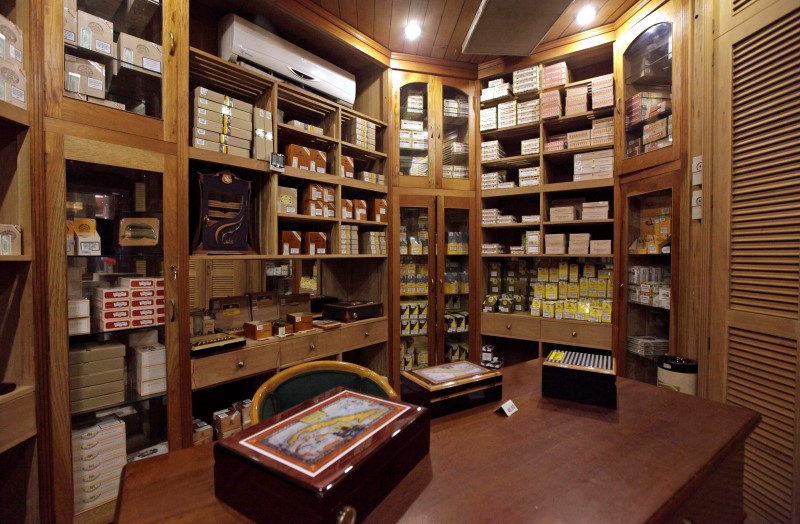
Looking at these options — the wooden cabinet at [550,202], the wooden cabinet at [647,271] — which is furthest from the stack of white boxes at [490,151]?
the wooden cabinet at [647,271]

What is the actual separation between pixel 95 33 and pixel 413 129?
7.19 ft

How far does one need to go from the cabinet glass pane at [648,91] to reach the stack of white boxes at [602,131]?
0.15 metres

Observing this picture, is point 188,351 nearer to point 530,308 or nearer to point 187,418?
point 187,418

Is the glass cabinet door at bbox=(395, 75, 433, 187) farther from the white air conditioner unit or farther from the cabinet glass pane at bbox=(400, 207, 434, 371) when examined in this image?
the white air conditioner unit

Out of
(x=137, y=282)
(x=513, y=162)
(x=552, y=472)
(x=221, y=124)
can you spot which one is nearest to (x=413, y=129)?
(x=513, y=162)

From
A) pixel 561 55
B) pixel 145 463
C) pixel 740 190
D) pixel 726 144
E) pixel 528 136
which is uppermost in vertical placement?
pixel 561 55

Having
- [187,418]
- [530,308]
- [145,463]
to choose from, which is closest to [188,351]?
[187,418]

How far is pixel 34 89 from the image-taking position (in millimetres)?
1389

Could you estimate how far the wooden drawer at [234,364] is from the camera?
1937 mm

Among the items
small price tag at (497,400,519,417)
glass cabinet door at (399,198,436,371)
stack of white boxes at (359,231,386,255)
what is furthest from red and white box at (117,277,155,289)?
glass cabinet door at (399,198,436,371)

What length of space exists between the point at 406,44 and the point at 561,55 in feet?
4.08

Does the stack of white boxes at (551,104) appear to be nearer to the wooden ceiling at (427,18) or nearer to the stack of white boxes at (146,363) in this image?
the wooden ceiling at (427,18)

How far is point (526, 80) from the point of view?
10.1 feet

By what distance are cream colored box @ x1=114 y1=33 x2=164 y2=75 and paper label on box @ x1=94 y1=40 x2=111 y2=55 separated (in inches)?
1.5
